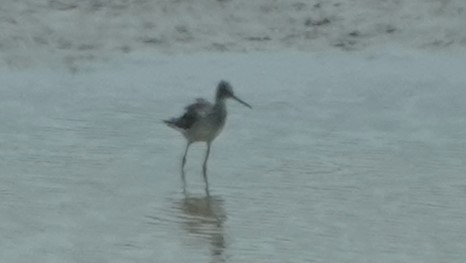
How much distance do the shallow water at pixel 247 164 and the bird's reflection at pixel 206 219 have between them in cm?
1

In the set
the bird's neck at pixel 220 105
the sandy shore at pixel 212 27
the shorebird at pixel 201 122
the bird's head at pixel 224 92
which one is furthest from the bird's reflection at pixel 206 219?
the sandy shore at pixel 212 27

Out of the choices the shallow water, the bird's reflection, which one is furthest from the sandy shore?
the bird's reflection

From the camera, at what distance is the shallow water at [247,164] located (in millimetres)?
9484

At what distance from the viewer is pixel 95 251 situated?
30.4 ft

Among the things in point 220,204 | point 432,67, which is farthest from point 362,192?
point 432,67

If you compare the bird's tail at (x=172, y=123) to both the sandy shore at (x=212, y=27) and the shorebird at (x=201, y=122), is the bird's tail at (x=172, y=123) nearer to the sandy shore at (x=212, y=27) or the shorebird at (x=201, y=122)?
the shorebird at (x=201, y=122)

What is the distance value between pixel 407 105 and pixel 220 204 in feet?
10.1

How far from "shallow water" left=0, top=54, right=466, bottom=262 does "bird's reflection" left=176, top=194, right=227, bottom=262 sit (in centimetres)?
1

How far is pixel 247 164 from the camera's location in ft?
36.9

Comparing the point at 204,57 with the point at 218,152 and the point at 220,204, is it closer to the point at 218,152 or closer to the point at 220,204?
the point at 218,152

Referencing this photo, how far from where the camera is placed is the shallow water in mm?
9484

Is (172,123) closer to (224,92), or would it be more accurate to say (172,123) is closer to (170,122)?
(170,122)

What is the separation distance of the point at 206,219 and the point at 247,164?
3.83 ft

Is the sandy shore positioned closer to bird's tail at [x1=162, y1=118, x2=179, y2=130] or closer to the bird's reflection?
bird's tail at [x1=162, y1=118, x2=179, y2=130]
